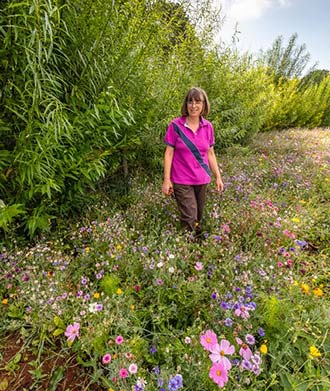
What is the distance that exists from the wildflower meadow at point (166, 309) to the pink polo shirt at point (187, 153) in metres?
0.47

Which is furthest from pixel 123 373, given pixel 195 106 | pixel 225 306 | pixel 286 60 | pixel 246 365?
pixel 286 60

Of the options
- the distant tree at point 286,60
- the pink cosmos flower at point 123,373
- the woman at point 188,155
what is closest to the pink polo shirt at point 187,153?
the woman at point 188,155

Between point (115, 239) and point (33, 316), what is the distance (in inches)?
32.8

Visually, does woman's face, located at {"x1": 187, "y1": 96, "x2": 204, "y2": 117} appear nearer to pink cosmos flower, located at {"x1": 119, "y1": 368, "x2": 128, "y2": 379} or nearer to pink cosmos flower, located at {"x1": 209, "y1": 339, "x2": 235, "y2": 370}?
pink cosmos flower, located at {"x1": 209, "y1": 339, "x2": 235, "y2": 370}

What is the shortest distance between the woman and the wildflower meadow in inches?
12.2

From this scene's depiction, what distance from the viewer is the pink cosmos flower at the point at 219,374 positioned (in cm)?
104

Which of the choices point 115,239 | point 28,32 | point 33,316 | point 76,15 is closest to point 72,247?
point 115,239

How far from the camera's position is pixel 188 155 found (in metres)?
2.45

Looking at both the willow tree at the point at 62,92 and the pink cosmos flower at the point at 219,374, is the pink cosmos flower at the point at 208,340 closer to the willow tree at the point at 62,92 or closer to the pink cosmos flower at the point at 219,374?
the pink cosmos flower at the point at 219,374

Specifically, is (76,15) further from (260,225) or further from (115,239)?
(260,225)

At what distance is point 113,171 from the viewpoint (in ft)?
11.9

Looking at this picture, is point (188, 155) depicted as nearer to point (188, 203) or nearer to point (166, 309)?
point (188, 203)

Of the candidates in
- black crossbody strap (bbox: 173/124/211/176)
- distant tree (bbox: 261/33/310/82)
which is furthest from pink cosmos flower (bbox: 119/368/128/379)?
distant tree (bbox: 261/33/310/82)

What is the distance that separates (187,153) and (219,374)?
1757mm
